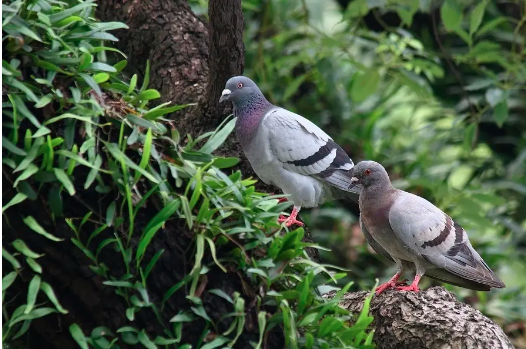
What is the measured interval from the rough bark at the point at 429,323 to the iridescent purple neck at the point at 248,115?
37.1 inches

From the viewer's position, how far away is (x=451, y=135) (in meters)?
6.10

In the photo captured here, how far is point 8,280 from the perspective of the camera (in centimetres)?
214

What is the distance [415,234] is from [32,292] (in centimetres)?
175

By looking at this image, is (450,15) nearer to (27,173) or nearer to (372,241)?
(372,241)

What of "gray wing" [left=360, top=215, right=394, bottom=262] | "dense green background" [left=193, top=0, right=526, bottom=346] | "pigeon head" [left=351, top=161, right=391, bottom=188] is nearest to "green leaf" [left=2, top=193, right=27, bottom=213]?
"pigeon head" [left=351, top=161, right=391, bottom=188]

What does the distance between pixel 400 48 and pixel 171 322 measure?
3182 millimetres

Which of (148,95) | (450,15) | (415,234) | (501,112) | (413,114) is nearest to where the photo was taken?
(148,95)

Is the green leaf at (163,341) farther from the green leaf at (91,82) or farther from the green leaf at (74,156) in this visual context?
the green leaf at (91,82)

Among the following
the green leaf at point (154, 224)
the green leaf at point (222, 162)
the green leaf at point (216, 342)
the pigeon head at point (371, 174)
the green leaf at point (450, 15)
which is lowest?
the green leaf at point (216, 342)

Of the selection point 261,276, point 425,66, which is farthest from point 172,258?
point 425,66

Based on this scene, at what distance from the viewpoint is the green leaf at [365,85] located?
4.73 m

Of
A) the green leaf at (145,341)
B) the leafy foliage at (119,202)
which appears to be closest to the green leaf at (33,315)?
the leafy foliage at (119,202)

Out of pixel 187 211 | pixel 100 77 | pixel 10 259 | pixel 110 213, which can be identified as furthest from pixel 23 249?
pixel 100 77

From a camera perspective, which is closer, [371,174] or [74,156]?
[74,156]
